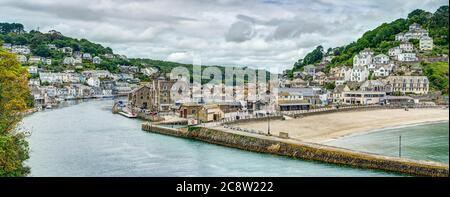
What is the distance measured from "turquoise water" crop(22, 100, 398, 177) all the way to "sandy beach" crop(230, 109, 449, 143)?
2.43 m

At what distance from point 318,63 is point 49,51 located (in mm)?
21296

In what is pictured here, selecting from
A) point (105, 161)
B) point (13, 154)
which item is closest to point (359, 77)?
point (105, 161)

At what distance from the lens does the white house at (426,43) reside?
2978 centimetres

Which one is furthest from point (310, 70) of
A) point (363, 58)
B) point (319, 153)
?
point (319, 153)

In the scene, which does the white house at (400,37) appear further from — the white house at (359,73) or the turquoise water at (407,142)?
the turquoise water at (407,142)

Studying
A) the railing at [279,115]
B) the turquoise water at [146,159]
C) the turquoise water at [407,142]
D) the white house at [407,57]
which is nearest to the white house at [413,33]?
the white house at [407,57]

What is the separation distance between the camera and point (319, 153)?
348 inches

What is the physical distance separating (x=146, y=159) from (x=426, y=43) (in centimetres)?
2600

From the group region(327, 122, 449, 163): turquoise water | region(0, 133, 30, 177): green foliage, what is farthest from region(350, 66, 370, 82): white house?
region(0, 133, 30, 177): green foliage

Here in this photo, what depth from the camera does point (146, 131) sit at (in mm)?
14227

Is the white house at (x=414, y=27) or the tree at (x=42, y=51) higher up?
the white house at (x=414, y=27)

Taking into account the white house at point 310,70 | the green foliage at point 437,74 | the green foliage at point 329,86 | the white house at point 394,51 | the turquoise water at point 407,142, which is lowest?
the turquoise water at point 407,142

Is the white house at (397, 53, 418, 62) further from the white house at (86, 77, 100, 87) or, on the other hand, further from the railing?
the white house at (86, 77, 100, 87)

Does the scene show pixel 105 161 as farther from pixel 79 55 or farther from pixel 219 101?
pixel 79 55
